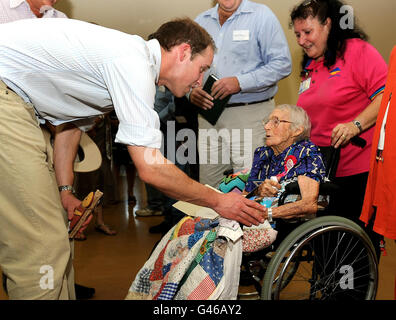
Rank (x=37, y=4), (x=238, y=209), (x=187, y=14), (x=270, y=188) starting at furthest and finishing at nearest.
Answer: (x=187, y=14) < (x=37, y=4) < (x=270, y=188) < (x=238, y=209)

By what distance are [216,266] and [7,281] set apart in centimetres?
76

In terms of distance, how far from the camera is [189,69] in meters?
1.59

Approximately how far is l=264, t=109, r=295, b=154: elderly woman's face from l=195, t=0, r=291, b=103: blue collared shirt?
2.04 ft

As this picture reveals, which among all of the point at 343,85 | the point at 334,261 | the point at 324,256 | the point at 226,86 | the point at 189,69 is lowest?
the point at 334,261

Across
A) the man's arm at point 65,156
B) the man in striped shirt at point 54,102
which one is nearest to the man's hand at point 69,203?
the man's arm at point 65,156

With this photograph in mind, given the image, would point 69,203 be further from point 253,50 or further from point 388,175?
point 253,50

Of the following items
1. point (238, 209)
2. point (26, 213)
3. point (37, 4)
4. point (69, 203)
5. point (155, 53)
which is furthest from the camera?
point (37, 4)

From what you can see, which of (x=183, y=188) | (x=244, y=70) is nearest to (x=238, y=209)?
(x=183, y=188)

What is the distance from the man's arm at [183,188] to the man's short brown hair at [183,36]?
15.0 inches

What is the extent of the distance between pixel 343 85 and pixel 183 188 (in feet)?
3.40

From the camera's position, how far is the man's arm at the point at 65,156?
1886 mm

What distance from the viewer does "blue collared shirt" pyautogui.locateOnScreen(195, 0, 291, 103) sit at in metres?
2.83

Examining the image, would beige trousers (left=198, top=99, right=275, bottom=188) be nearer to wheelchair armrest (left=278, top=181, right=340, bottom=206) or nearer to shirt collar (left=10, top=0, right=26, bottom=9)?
wheelchair armrest (left=278, top=181, right=340, bottom=206)

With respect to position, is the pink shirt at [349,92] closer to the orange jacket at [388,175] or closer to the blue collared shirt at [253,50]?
the orange jacket at [388,175]
